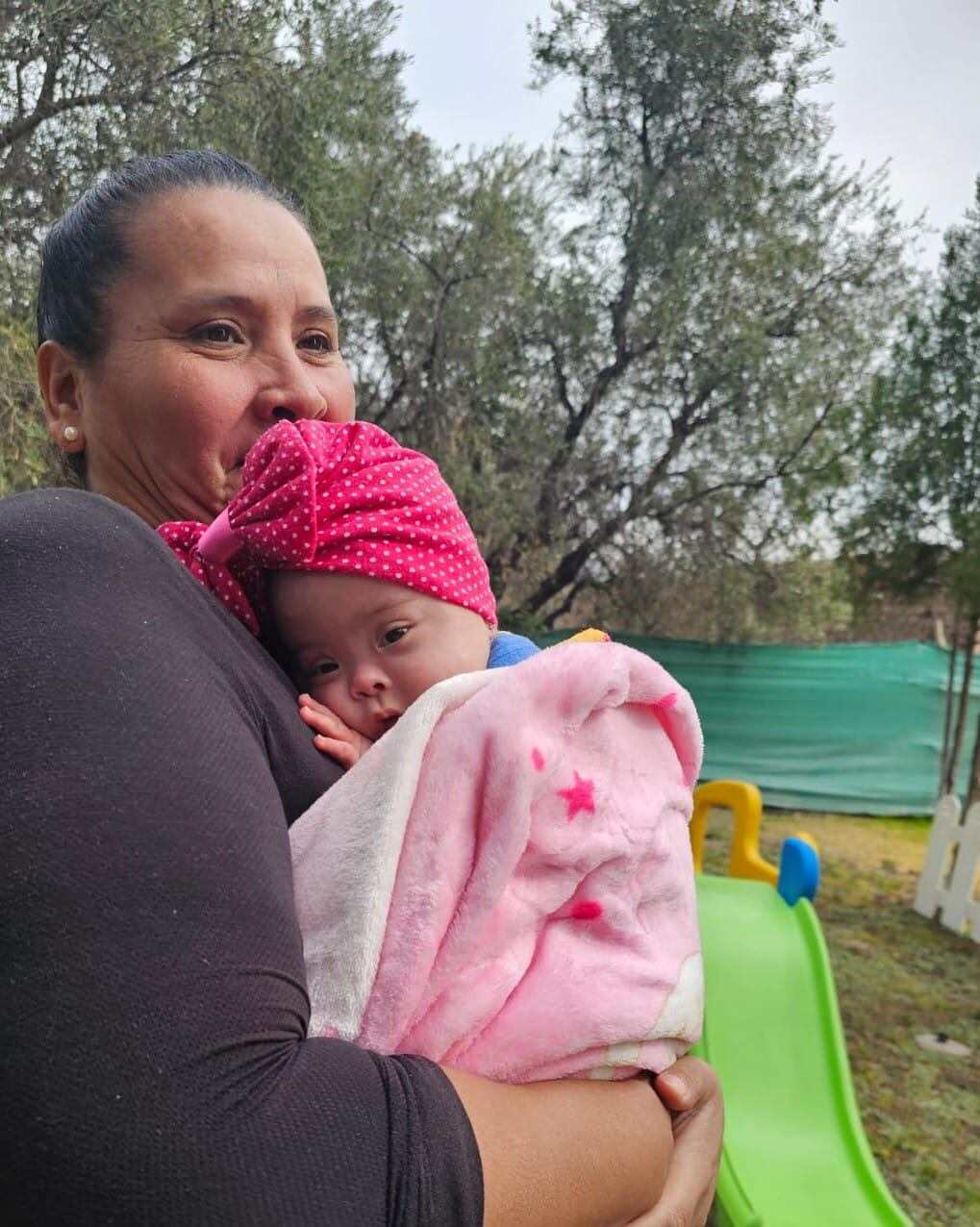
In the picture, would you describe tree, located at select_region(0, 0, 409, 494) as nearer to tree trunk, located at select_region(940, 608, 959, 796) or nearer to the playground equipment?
the playground equipment

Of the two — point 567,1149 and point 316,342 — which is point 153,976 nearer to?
point 567,1149

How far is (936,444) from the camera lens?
991 centimetres

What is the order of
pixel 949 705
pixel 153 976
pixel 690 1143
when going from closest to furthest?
pixel 153 976
pixel 690 1143
pixel 949 705

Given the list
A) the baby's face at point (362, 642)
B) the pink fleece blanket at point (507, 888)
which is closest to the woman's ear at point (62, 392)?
the baby's face at point (362, 642)

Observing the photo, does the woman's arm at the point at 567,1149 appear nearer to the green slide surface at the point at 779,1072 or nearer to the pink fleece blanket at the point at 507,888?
the pink fleece blanket at the point at 507,888

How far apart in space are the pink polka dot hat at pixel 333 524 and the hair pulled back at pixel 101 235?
35cm

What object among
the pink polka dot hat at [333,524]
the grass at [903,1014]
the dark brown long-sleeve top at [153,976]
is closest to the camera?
the dark brown long-sleeve top at [153,976]

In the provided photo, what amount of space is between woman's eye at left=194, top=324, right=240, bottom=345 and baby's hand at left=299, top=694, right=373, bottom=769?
54 centimetres

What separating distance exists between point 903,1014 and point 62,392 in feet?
22.0

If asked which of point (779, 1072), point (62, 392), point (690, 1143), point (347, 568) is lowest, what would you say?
point (779, 1072)

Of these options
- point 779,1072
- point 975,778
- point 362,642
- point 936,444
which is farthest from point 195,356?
point 975,778

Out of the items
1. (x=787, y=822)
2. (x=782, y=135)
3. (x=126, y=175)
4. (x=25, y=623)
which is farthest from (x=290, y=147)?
(x=787, y=822)

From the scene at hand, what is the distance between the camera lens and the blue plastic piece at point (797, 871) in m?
4.38

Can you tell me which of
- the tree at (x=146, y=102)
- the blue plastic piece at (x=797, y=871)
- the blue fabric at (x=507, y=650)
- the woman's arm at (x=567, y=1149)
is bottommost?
the blue plastic piece at (x=797, y=871)
